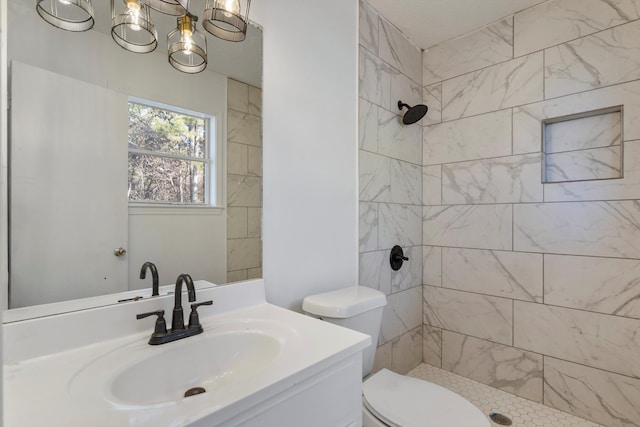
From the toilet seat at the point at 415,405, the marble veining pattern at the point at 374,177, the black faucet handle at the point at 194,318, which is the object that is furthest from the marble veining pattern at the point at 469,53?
the black faucet handle at the point at 194,318

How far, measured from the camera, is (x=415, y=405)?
3.94 ft

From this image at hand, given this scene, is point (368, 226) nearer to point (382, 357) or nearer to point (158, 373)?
point (382, 357)

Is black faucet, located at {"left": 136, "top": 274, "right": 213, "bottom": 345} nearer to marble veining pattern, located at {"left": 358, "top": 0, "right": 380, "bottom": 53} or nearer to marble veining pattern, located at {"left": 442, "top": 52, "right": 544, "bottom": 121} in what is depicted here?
marble veining pattern, located at {"left": 358, "top": 0, "right": 380, "bottom": 53}

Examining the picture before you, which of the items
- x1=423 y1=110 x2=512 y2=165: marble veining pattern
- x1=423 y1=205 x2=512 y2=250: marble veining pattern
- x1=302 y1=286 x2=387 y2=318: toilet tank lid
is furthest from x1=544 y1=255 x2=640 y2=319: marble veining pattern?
x1=302 y1=286 x2=387 y2=318: toilet tank lid

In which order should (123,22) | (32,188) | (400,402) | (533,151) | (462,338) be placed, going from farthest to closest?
(462,338) → (533,151) → (400,402) → (123,22) → (32,188)

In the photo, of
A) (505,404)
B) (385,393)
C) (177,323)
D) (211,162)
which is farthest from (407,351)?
(211,162)

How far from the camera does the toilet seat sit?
43.8 inches

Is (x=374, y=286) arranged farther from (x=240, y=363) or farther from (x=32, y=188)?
(x=32, y=188)

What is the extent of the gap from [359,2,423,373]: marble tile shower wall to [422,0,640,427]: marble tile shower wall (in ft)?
0.40

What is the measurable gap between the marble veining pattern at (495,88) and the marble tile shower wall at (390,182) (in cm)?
24

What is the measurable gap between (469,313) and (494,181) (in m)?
0.85

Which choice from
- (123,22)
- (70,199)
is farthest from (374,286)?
(123,22)

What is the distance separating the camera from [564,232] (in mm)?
1697

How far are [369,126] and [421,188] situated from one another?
0.70 m
